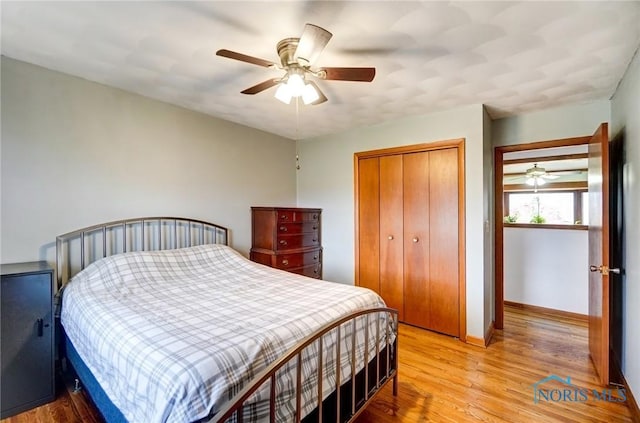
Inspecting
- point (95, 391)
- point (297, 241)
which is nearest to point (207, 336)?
point (95, 391)

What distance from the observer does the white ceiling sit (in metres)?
1.58

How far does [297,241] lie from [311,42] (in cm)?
262

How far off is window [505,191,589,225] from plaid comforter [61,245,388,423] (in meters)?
4.67

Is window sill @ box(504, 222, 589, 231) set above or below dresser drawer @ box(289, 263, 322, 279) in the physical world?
above

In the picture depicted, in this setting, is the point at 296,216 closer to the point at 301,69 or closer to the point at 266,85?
the point at 266,85

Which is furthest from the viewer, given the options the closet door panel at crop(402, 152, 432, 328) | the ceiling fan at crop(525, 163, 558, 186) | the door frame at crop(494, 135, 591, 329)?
the ceiling fan at crop(525, 163, 558, 186)

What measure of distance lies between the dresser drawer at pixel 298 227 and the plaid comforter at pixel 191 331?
1062mm

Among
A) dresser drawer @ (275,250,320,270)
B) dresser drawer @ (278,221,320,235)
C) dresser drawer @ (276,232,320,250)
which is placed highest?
dresser drawer @ (278,221,320,235)

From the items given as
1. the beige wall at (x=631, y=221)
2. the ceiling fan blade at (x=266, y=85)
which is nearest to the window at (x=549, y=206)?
the beige wall at (x=631, y=221)

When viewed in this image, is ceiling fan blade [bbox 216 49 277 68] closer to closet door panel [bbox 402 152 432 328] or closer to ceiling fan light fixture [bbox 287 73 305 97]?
ceiling fan light fixture [bbox 287 73 305 97]

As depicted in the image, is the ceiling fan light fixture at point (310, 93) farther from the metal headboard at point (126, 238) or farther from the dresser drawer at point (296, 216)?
the metal headboard at point (126, 238)

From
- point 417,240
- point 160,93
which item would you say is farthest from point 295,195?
point 160,93

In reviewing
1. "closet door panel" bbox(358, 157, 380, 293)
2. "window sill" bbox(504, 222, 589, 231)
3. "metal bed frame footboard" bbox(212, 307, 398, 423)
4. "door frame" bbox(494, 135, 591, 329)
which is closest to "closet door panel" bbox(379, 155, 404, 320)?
"closet door panel" bbox(358, 157, 380, 293)

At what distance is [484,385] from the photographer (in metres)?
2.27
